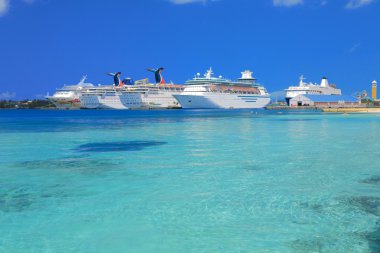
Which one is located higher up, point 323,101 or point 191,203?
point 323,101

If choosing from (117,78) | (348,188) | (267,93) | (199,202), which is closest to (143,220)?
(199,202)

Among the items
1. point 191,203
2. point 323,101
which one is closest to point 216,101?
point 323,101

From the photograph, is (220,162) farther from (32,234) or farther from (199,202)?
(32,234)

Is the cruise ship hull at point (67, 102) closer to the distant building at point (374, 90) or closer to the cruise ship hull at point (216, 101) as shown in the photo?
the cruise ship hull at point (216, 101)

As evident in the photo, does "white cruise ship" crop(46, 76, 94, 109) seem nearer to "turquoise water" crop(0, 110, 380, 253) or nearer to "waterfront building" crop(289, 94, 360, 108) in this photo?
"waterfront building" crop(289, 94, 360, 108)

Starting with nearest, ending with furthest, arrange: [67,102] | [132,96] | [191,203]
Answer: [191,203], [132,96], [67,102]

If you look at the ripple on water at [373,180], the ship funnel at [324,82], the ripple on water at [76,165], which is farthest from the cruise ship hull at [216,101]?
the ripple on water at [373,180]

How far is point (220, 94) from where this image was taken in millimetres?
86125

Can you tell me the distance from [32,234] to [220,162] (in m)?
7.15

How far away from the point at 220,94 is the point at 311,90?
32674mm

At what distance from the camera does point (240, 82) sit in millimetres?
95312

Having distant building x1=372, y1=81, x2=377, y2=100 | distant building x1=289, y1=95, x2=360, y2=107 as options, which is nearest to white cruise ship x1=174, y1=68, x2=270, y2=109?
distant building x1=289, y1=95, x2=360, y2=107

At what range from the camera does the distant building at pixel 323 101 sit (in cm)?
10356

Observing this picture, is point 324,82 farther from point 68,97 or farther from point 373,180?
point 373,180
